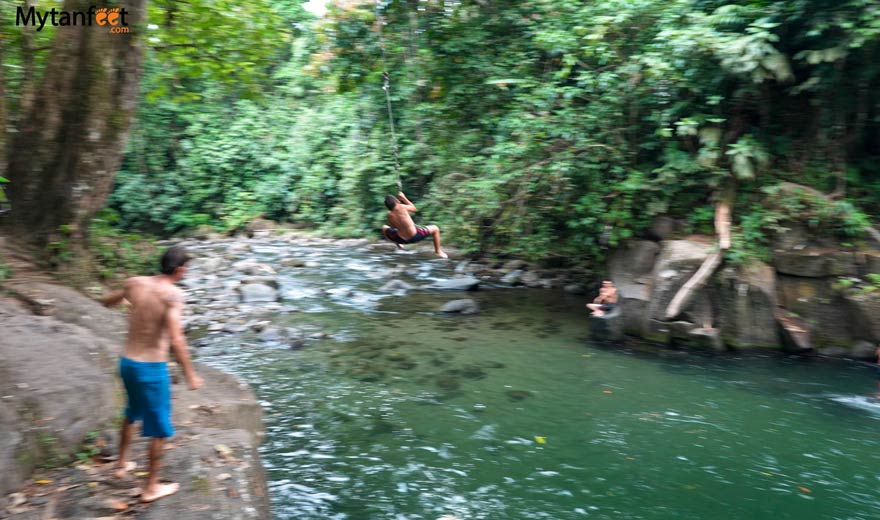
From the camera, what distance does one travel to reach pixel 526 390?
8617mm

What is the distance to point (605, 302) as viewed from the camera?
1120 cm

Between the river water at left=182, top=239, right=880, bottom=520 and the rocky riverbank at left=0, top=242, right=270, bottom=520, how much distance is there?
2.59 ft

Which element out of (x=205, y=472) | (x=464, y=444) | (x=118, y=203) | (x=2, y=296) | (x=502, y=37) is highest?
(x=502, y=37)

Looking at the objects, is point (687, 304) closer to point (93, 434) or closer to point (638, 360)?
point (638, 360)

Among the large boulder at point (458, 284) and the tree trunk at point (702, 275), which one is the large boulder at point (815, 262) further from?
the large boulder at point (458, 284)

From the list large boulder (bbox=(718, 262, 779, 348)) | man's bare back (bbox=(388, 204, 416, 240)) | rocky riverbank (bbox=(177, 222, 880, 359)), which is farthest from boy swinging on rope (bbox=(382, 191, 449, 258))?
large boulder (bbox=(718, 262, 779, 348))

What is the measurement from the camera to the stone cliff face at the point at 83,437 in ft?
14.7

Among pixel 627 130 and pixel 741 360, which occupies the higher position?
pixel 627 130

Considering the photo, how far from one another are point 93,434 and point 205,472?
3.55 ft

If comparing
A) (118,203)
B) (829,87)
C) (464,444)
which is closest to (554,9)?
(829,87)

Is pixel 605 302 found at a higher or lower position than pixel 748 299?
lower

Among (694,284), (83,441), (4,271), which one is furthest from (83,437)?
(694,284)

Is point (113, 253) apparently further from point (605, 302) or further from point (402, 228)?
point (605, 302)

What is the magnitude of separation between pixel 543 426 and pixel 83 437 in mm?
4569
